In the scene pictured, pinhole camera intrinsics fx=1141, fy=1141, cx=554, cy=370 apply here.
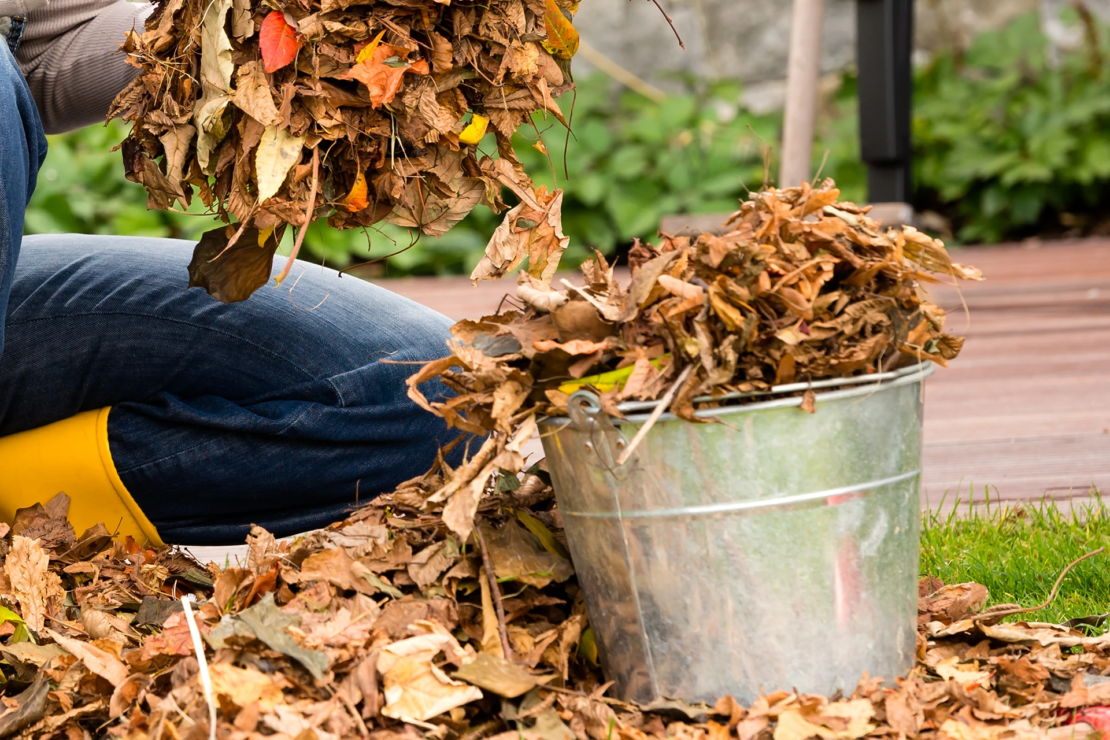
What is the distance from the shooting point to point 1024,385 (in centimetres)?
267

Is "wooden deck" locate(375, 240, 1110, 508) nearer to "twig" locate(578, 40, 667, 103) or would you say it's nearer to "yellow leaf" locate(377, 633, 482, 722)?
"yellow leaf" locate(377, 633, 482, 722)

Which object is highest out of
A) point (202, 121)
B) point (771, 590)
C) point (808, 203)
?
point (202, 121)

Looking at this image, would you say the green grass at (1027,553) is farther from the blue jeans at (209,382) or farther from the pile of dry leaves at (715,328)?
the blue jeans at (209,382)

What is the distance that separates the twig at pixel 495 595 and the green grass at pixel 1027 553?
2.09 ft

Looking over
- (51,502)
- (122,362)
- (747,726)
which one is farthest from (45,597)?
(747,726)

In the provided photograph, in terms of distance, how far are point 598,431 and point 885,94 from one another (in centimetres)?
327

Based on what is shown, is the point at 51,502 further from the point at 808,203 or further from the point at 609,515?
the point at 808,203

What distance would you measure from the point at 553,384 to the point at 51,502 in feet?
2.87

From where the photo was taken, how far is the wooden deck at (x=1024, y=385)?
198 cm

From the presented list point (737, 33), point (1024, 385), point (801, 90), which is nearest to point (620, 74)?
point (737, 33)

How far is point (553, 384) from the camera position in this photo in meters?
1.07

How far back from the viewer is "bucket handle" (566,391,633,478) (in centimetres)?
101

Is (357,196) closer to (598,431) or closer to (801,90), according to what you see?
(598,431)

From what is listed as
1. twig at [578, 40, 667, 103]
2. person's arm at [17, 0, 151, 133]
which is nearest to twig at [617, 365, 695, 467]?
person's arm at [17, 0, 151, 133]
